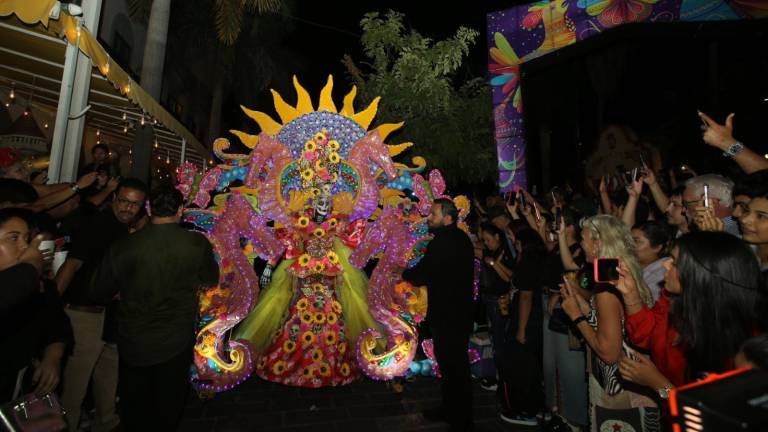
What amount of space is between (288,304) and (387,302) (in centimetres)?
110

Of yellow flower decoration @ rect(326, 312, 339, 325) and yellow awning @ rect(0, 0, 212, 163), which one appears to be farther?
yellow flower decoration @ rect(326, 312, 339, 325)

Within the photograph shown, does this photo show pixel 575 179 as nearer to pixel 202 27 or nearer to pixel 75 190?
pixel 75 190

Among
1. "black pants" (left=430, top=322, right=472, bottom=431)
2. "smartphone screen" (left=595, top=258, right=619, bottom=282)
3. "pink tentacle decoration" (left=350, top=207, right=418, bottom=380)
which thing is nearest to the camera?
"smartphone screen" (left=595, top=258, right=619, bottom=282)

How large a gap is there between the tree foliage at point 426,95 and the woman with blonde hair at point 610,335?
9761 mm

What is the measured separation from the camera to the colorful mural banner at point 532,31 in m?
7.75

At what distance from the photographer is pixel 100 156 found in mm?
4047

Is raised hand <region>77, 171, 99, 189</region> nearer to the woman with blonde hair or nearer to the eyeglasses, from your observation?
the eyeglasses

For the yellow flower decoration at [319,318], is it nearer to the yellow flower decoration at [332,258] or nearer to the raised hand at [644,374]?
the yellow flower decoration at [332,258]

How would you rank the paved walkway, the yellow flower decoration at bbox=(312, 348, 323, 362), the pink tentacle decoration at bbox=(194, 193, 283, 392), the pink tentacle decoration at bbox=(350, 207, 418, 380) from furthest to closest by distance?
the yellow flower decoration at bbox=(312, 348, 323, 362) → the pink tentacle decoration at bbox=(350, 207, 418, 380) → the pink tentacle decoration at bbox=(194, 193, 283, 392) → the paved walkway

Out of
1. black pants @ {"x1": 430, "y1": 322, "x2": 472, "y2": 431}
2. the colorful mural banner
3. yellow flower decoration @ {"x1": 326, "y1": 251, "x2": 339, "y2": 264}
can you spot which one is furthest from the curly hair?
the colorful mural banner

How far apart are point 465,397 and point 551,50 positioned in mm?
8208

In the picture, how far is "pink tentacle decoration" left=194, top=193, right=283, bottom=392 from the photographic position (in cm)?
395

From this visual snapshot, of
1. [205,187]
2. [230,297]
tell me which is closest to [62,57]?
[205,187]

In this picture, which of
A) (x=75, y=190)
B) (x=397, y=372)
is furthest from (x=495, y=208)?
(x=75, y=190)
